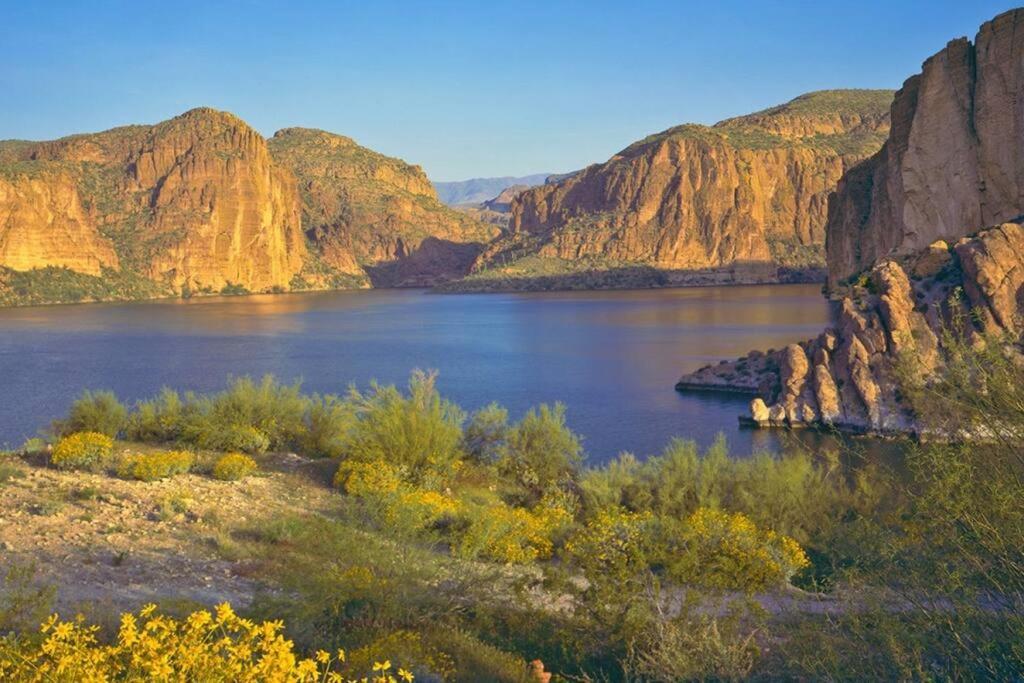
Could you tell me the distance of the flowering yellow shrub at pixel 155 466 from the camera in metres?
14.4

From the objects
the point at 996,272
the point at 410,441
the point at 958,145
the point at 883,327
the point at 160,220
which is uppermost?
the point at 160,220

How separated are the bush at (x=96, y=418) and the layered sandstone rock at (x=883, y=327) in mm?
22479

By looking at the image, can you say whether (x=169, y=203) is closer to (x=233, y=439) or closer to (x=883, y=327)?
(x=883, y=327)

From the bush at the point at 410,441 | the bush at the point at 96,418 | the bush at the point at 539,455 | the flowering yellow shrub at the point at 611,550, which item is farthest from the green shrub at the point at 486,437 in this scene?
the bush at the point at 96,418

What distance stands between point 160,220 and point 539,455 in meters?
160

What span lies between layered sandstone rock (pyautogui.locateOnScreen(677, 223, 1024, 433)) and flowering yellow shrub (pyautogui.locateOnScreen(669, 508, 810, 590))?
64.2 ft

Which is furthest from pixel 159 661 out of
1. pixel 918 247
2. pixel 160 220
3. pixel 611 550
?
pixel 160 220

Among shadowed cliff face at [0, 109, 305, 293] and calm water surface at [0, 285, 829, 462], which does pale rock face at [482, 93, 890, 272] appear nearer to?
shadowed cliff face at [0, 109, 305, 293]

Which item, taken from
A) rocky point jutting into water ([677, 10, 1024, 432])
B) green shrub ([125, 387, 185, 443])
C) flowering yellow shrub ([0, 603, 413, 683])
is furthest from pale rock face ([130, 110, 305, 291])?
flowering yellow shrub ([0, 603, 413, 683])

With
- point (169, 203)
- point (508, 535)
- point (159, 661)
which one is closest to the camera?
point (159, 661)

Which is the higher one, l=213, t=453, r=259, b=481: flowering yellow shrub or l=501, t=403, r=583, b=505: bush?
l=213, t=453, r=259, b=481: flowering yellow shrub

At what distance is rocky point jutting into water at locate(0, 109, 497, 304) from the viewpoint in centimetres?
13400

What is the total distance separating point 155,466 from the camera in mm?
14539

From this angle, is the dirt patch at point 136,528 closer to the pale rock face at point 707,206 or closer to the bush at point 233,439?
the bush at point 233,439
